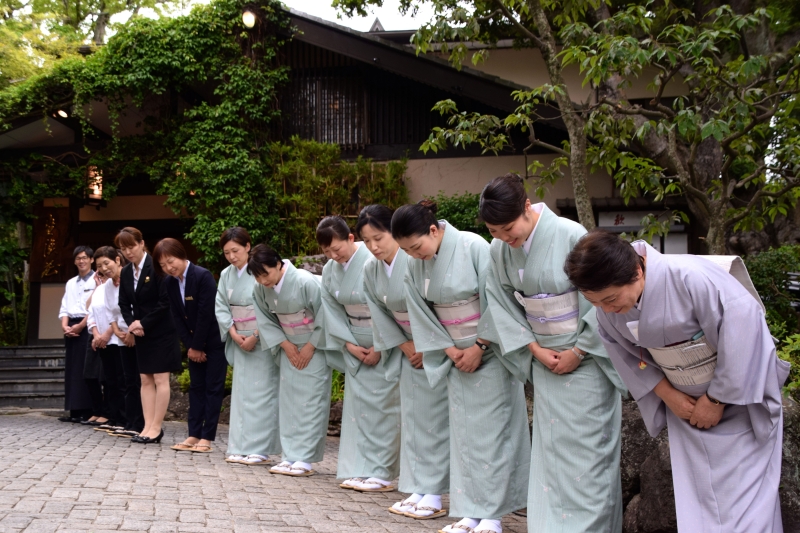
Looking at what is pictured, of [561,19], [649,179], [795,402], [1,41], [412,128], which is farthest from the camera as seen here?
[1,41]

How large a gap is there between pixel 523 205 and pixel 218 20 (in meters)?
11.2

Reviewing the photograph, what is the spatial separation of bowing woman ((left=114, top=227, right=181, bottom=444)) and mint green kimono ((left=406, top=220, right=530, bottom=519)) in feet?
→ 12.5

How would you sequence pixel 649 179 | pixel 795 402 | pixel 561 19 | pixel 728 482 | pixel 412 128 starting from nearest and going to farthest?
1. pixel 728 482
2. pixel 795 402
3. pixel 649 179
4. pixel 561 19
5. pixel 412 128

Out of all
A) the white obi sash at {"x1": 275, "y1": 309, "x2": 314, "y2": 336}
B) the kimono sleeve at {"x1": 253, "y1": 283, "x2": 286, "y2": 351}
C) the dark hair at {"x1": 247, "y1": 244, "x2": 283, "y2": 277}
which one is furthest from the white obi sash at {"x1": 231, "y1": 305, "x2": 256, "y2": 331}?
the dark hair at {"x1": 247, "y1": 244, "x2": 283, "y2": 277}

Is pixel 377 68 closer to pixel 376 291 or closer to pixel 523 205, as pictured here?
pixel 376 291

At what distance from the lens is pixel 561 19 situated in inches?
336

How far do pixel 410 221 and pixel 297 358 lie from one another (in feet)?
8.24

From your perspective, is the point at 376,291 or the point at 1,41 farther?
the point at 1,41

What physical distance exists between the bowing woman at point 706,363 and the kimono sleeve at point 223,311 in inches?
189

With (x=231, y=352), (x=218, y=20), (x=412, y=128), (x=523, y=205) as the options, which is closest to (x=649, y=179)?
(x=523, y=205)

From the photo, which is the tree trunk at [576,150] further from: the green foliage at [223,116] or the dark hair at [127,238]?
the green foliage at [223,116]

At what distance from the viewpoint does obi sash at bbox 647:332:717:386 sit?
3.31 meters

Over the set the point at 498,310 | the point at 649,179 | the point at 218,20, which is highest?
the point at 218,20

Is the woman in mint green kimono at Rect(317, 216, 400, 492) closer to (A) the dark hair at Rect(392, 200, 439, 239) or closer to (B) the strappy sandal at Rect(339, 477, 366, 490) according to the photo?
(B) the strappy sandal at Rect(339, 477, 366, 490)
